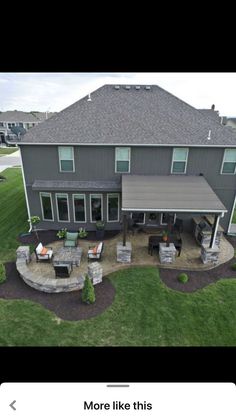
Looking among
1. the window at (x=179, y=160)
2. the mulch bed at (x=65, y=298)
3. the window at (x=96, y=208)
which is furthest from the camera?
the window at (x=96, y=208)

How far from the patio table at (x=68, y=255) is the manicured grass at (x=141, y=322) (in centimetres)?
229

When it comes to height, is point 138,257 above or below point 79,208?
below

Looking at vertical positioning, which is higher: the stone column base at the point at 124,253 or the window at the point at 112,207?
the window at the point at 112,207

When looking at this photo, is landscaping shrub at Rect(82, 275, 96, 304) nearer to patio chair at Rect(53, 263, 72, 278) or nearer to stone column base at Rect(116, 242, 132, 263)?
patio chair at Rect(53, 263, 72, 278)

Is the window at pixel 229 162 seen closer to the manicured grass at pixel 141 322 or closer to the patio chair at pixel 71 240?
the manicured grass at pixel 141 322

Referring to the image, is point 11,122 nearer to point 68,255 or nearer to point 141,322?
point 68,255

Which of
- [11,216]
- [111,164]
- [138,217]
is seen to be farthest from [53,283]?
[11,216]

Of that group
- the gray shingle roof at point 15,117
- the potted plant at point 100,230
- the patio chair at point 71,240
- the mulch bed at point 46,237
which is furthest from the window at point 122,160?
the gray shingle roof at point 15,117

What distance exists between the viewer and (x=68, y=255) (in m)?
11.6

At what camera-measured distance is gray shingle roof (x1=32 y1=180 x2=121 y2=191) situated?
510 inches

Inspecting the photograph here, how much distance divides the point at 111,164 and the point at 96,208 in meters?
2.65

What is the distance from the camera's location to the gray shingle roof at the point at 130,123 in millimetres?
12594
